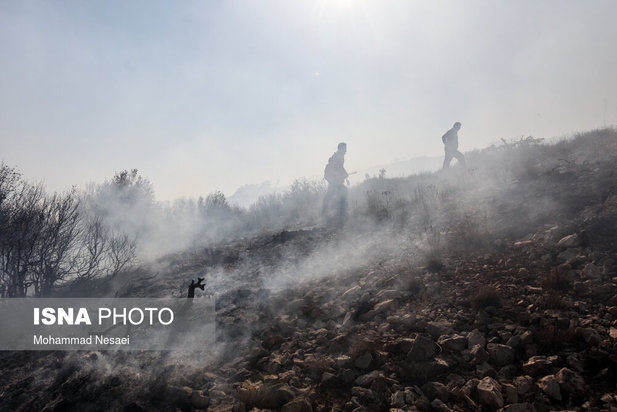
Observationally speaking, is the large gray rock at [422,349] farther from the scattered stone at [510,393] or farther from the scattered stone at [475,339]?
the scattered stone at [510,393]

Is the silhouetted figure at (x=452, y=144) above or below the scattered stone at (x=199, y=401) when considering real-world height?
above

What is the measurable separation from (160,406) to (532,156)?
439 inches

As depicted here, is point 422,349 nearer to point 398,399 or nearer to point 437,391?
point 437,391

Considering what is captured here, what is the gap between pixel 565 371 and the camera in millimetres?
2234

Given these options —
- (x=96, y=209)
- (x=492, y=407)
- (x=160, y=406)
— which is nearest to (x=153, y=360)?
(x=160, y=406)

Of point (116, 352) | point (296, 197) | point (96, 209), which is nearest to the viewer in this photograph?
point (116, 352)

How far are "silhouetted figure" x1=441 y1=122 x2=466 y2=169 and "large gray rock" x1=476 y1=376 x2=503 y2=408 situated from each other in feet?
34.1

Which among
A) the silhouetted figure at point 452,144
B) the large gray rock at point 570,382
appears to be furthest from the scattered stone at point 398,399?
the silhouetted figure at point 452,144

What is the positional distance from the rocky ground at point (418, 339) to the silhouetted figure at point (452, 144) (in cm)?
580

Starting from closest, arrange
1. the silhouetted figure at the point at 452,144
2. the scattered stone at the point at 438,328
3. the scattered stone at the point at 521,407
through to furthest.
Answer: the scattered stone at the point at 521,407, the scattered stone at the point at 438,328, the silhouetted figure at the point at 452,144

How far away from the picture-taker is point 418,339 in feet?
9.59

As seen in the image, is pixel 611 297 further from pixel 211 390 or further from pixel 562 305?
pixel 211 390
